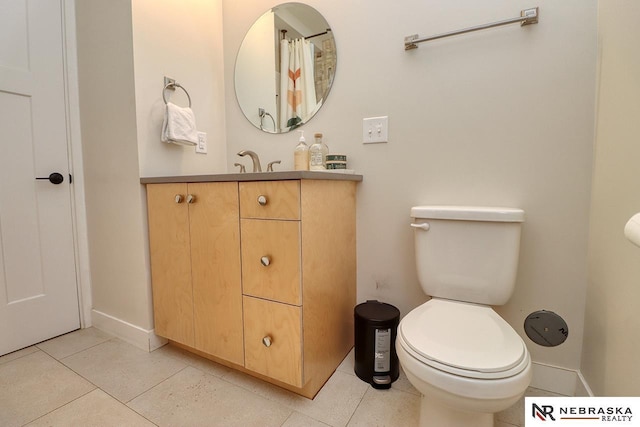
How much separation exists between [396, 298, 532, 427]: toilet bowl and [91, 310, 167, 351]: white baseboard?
1230 mm

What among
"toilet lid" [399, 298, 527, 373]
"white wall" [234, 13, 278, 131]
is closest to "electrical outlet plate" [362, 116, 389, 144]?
"white wall" [234, 13, 278, 131]

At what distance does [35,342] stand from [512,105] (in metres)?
2.49

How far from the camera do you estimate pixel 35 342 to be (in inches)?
57.6

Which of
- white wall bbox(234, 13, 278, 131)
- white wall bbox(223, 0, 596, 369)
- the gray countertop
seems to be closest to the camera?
the gray countertop

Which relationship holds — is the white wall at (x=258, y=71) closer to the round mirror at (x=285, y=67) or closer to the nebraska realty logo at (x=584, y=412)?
the round mirror at (x=285, y=67)

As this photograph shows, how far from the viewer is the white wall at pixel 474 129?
1048mm

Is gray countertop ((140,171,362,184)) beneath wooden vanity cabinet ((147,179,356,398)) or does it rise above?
above

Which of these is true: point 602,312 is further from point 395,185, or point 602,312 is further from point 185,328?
point 185,328

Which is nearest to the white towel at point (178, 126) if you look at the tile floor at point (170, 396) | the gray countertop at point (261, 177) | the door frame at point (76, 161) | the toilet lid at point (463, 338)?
the gray countertop at point (261, 177)

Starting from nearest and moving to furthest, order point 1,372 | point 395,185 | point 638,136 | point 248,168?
point 638,136
point 1,372
point 395,185
point 248,168

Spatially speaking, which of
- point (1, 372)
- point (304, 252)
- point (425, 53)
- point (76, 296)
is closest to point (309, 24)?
point (425, 53)

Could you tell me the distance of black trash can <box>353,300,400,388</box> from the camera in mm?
1146

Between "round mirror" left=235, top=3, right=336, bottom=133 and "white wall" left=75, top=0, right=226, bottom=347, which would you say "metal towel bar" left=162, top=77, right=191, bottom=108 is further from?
"round mirror" left=235, top=3, right=336, bottom=133

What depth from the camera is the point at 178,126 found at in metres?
1.40
